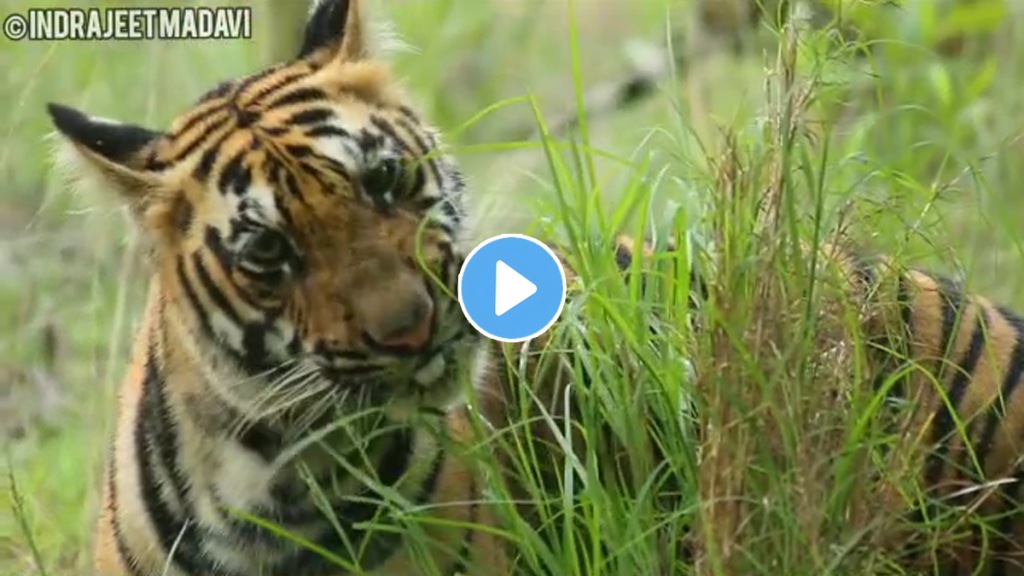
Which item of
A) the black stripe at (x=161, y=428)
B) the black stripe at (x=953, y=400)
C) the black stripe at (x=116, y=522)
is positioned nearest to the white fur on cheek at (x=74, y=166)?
the black stripe at (x=161, y=428)

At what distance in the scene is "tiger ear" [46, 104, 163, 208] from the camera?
5.97ft

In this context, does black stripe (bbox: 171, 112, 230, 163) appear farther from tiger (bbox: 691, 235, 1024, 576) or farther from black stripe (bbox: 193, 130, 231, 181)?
tiger (bbox: 691, 235, 1024, 576)

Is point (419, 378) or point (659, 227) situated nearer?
point (419, 378)

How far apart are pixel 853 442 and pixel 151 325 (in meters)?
0.82

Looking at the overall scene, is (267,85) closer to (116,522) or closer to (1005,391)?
(116,522)

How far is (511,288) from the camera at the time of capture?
6.08 feet

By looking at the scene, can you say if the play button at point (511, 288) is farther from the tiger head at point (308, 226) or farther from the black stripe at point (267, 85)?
the black stripe at point (267, 85)

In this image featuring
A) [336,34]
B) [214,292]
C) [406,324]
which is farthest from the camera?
[336,34]

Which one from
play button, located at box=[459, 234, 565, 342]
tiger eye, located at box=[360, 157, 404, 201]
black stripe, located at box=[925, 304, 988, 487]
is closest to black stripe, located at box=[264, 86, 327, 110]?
tiger eye, located at box=[360, 157, 404, 201]

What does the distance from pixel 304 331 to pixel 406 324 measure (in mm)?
113

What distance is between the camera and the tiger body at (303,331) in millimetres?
1734

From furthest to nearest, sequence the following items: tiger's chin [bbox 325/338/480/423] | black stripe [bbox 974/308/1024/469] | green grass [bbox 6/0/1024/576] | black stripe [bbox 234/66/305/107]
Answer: black stripe [bbox 974/308/1024/469] → black stripe [bbox 234/66/305/107] → tiger's chin [bbox 325/338/480/423] → green grass [bbox 6/0/1024/576]

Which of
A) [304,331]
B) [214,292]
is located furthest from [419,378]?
[214,292]

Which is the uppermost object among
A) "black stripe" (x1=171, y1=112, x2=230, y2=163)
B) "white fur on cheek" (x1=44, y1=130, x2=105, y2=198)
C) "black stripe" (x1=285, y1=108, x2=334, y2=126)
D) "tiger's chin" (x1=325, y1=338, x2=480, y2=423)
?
"black stripe" (x1=285, y1=108, x2=334, y2=126)
